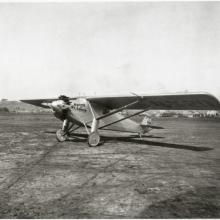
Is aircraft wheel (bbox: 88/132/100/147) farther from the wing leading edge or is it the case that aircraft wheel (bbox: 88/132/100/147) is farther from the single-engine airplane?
the wing leading edge

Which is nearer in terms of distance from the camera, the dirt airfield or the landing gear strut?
the dirt airfield

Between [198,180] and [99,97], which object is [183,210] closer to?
[198,180]

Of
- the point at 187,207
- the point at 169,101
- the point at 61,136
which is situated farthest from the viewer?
the point at 61,136

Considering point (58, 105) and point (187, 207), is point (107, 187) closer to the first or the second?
point (187, 207)

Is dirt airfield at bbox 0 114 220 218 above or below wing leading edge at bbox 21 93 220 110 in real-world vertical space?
below

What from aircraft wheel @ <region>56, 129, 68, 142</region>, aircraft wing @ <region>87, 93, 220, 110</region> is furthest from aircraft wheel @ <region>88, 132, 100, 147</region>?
aircraft wheel @ <region>56, 129, 68, 142</region>

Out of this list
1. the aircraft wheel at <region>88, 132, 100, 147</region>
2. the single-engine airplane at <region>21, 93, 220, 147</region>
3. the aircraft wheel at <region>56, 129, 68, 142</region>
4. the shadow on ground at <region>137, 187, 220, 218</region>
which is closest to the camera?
the shadow on ground at <region>137, 187, 220, 218</region>

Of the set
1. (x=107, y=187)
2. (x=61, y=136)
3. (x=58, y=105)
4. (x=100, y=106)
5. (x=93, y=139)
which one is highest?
(x=58, y=105)

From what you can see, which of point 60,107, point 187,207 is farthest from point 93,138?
point 187,207

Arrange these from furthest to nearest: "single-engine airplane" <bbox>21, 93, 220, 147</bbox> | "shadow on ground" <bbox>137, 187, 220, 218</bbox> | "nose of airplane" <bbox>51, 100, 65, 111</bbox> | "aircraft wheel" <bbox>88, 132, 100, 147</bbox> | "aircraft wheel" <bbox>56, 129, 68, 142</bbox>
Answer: "aircraft wheel" <bbox>56, 129, 68, 142</bbox> < "nose of airplane" <bbox>51, 100, 65, 111</bbox> < "aircraft wheel" <bbox>88, 132, 100, 147</bbox> < "single-engine airplane" <bbox>21, 93, 220, 147</bbox> < "shadow on ground" <bbox>137, 187, 220, 218</bbox>

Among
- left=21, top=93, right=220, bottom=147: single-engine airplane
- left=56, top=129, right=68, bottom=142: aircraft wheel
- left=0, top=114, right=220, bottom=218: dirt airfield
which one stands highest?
left=21, top=93, right=220, bottom=147: single-engine airplane
